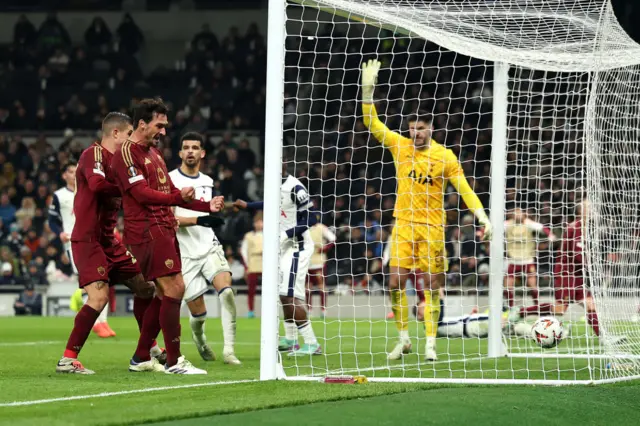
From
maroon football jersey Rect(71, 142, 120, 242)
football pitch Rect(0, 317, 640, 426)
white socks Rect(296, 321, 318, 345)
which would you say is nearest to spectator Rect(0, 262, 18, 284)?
white socks Rect(296, 321, 318, 345)

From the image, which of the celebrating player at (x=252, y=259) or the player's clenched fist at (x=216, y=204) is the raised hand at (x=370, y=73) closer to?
the player's clenched fist at (x=216, y=204)

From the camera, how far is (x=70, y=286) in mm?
21562

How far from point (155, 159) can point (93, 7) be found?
881 inches

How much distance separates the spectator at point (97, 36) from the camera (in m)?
28.4

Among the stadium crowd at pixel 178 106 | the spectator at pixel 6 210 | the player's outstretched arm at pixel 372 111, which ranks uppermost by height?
the stadium crowd at pixel 178 106

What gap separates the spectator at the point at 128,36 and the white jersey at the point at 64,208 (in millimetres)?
14836

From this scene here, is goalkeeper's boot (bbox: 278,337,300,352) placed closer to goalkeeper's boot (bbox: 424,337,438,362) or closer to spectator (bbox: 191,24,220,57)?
goalkeeper's boot (bbox: 424,337,438,362)

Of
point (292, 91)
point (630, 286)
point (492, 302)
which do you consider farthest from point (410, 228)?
point (292, 91)

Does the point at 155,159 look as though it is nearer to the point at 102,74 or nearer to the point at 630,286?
the point at 630,286

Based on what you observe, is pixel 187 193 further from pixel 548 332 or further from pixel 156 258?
pixel 548 332

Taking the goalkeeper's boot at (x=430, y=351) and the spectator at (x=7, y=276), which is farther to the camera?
the spectator at (x=7, y=276)

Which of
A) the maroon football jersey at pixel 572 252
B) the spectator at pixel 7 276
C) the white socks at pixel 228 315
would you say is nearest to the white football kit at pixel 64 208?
the white socks at pixel 228 315

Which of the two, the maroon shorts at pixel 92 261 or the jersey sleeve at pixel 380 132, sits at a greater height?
the jersey sleeve at pixel 380 132

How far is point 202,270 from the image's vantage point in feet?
33.1
